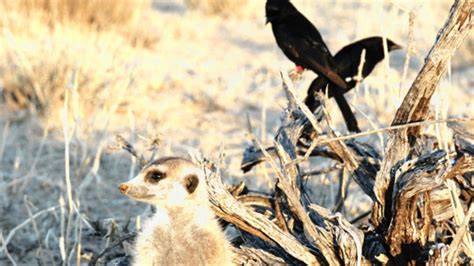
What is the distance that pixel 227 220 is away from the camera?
2.81 metres

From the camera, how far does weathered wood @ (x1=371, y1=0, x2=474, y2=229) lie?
2.60 m

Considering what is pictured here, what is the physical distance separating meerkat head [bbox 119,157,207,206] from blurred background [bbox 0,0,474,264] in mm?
629

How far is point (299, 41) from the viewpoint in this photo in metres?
4.05

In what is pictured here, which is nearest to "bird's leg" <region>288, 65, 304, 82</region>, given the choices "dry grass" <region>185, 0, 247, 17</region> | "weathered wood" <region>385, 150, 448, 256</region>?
"weathered wood" <region>385, 150, 448, 256</region>

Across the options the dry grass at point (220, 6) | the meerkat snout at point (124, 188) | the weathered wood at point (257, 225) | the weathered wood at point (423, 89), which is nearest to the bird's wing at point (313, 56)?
the weathered wood at point (423, 89)

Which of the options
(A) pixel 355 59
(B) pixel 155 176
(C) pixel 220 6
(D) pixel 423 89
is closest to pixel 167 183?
(B) pixel 155 176

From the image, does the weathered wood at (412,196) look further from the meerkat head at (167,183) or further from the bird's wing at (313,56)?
the bird's wing at (313,56)

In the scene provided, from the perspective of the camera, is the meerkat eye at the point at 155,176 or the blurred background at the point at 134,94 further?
the blurred background at the point at 134,94

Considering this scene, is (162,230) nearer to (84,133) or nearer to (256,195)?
(256,195)

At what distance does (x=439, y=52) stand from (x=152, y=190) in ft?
3.17

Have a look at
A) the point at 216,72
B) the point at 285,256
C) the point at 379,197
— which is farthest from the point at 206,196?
the point at 216,72

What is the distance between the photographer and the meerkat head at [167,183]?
253cm

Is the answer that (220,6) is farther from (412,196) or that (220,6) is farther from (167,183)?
(167,183)

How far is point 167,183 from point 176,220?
0.40 feet
